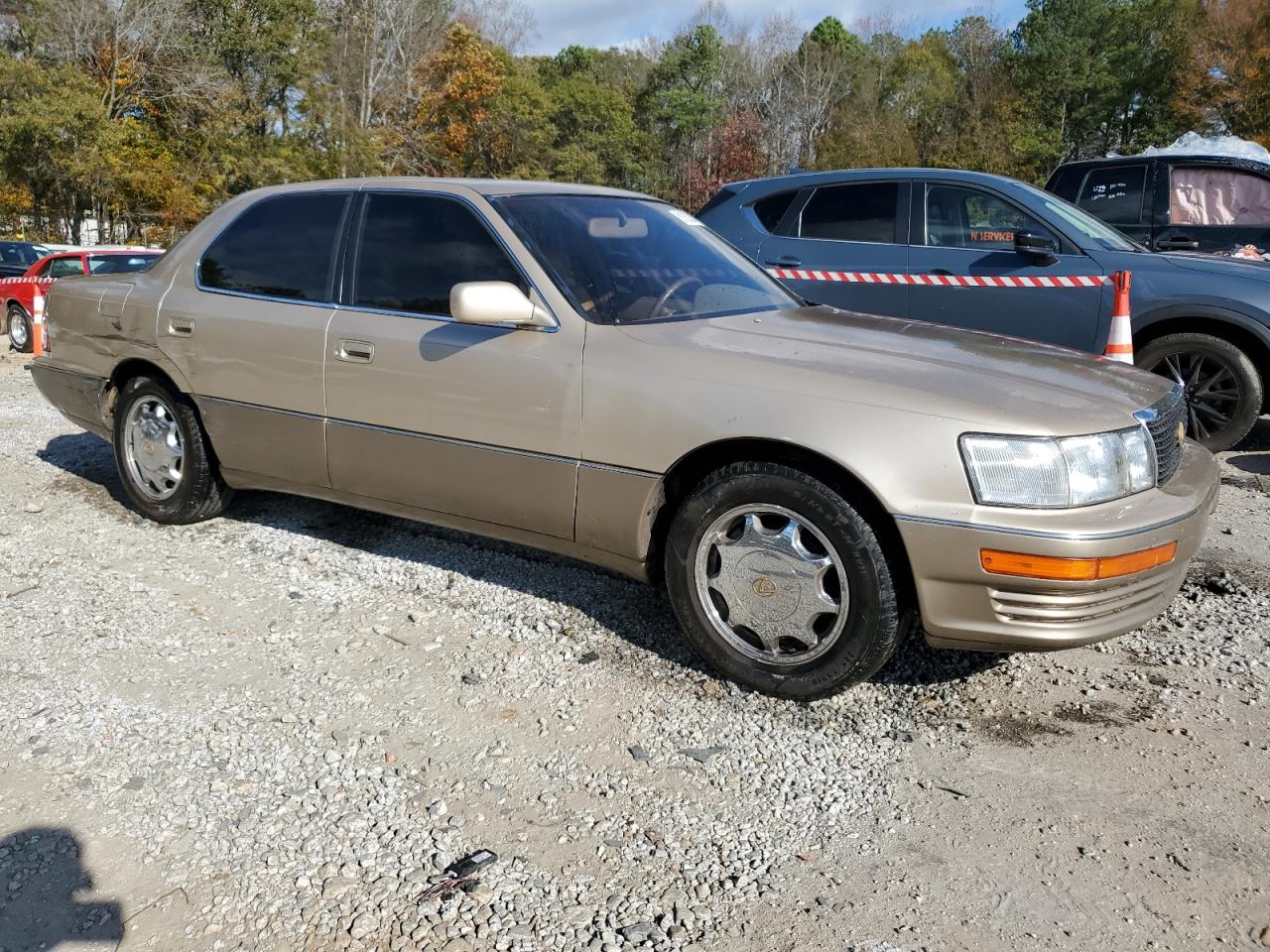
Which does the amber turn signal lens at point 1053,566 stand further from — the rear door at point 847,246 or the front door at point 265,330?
the rear door at point 847,246

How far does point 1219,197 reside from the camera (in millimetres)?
8508

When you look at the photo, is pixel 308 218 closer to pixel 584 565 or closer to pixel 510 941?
pixel 584 565

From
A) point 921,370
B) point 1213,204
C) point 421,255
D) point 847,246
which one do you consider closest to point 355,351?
point 421,255

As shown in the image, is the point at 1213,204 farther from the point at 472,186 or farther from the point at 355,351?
the point at 355,351

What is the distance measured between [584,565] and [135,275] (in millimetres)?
2682

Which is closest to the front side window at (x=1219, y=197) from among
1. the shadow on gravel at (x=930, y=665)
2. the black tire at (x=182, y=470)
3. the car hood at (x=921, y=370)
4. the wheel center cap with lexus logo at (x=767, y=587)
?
the car hood at (x=921, y=370)

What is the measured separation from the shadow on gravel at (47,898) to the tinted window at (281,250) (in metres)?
2.34

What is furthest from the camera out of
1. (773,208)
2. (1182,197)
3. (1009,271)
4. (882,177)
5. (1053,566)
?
(1182,197)

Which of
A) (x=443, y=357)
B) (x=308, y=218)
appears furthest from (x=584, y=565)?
(x=308, y=218)

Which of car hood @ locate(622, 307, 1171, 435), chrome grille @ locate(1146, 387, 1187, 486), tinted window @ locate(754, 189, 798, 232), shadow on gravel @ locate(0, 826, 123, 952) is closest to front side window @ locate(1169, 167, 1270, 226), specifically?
tinted window @ locate(754, 189, 798, 232)

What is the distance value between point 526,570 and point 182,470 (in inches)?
69.0

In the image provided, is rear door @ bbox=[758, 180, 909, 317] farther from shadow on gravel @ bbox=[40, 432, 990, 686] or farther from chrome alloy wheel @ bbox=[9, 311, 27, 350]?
chrome alloy wheel @ bbox=[9, 311, 27, 350]

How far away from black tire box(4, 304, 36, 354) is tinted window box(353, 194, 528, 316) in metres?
11.3

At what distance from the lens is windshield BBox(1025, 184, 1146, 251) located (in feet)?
21.4
